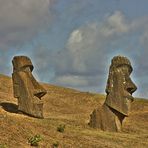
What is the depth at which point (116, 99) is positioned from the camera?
3428cm

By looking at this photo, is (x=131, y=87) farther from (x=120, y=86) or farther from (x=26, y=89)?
(x=26, y=89)

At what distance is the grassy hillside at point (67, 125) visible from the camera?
24.1 meters

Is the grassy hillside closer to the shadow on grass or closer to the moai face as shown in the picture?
the shadow on grass

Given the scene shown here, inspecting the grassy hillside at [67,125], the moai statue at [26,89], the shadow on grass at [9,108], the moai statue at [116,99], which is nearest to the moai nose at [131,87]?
the moai statue at [116,99]

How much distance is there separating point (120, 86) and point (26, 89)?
19.8ft

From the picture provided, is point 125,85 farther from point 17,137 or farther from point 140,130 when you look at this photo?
point 17,137

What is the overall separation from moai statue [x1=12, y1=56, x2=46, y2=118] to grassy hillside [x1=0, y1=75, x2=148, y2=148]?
804 mm

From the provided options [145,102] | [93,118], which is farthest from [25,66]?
[145,102]

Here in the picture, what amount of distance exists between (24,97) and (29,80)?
1178 mm

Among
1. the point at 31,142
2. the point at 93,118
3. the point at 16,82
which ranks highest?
the point at 16,82

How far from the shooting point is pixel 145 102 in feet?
177

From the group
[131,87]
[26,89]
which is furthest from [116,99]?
[26,89]

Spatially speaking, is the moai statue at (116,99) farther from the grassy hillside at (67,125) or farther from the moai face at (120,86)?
the grassy hillside at (67,125)

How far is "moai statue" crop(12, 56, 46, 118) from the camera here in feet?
111
